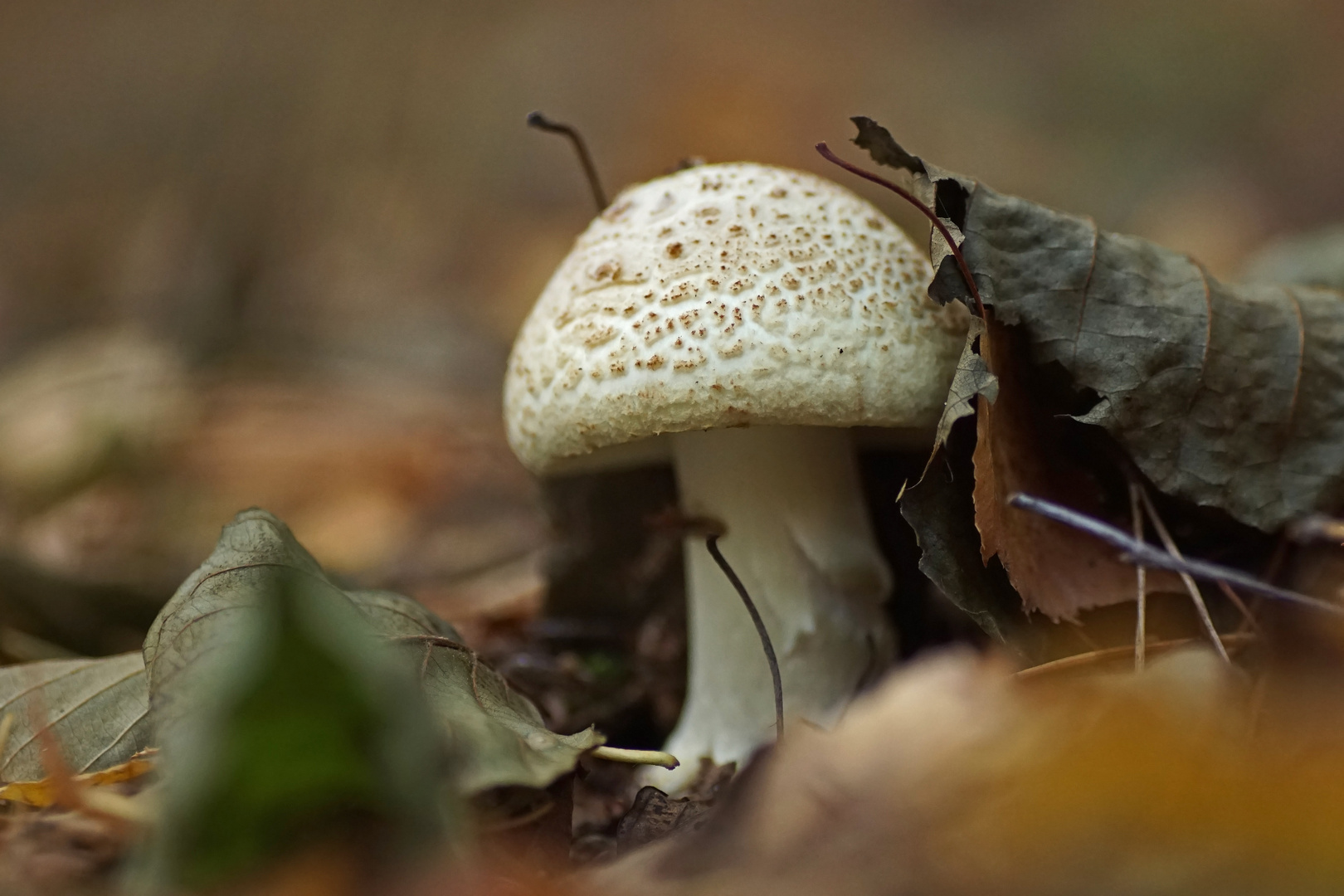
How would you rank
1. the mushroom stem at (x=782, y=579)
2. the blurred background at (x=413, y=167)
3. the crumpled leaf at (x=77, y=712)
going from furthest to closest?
the blurred background at (x=413, y=167)
the mushroom stem at (x=782, y=579)
the crumpled leaf at (x=77, y=712)

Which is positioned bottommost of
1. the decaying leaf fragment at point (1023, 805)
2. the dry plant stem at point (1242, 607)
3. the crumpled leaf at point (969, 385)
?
the dry plant stem at point (1242, 607)

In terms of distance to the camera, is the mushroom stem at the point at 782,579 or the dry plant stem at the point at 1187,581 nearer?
the dry plant stem at the point at 1187,581

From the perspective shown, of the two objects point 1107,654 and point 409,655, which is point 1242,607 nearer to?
point 1107,654

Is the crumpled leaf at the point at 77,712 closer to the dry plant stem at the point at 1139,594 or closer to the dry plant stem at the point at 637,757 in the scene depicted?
the dry plant stem at the point at 637,757

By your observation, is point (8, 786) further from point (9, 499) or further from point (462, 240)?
point (462, 240)

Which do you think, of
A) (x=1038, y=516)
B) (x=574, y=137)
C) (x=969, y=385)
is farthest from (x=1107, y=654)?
(x=574, y=137)

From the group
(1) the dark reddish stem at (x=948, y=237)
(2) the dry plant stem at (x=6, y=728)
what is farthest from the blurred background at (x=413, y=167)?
(1) the dark reddish stem at (x=948, y=237)

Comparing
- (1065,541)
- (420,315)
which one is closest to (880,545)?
(1065,541)

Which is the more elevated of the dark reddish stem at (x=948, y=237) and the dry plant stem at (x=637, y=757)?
the dark reddish stem at (x=948, y=237)
